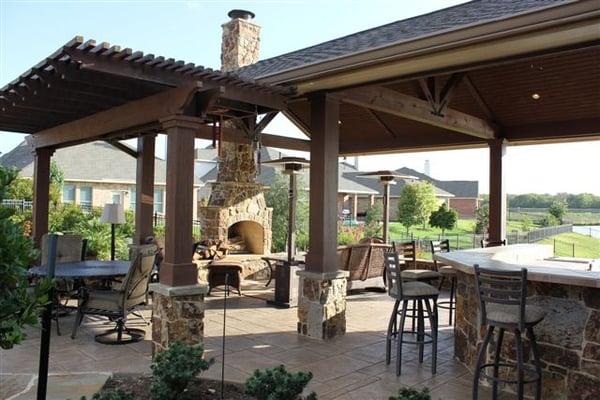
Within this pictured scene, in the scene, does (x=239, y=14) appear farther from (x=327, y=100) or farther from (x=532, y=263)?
(x=532, y=263)

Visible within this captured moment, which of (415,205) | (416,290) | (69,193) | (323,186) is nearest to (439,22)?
(323,186)

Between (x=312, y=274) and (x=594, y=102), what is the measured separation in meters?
4.85

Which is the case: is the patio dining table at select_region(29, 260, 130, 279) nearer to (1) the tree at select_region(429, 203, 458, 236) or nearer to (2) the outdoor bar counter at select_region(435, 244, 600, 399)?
(2) the outdoor bar counter at select_region(435, 244, 600, 399)

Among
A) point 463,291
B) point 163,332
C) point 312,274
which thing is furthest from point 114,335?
point 463,291

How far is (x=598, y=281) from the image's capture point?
350 centimetres

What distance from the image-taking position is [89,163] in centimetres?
2239

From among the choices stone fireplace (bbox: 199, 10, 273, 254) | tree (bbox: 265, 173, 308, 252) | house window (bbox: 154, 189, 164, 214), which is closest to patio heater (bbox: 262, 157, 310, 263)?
stone fireplace (bbox: 199, 10, 273, 254)

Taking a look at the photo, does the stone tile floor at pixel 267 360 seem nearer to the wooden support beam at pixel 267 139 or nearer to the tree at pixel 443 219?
the wooden support beam at pixel 267 139

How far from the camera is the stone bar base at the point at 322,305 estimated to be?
567 centimetres

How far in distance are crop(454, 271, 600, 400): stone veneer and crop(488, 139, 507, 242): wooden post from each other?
4626 mm

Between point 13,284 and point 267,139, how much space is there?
6.30m

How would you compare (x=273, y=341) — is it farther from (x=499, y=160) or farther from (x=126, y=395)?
(x=499, y=160)

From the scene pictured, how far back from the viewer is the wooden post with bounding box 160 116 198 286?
4547 mm

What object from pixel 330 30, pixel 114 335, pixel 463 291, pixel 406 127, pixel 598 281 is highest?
pixel 330 30
